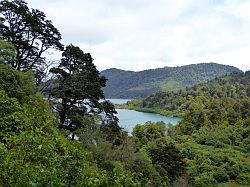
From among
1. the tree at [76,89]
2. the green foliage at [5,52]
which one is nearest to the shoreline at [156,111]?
the tree at [76,89]

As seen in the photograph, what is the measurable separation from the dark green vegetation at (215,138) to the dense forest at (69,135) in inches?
7.9

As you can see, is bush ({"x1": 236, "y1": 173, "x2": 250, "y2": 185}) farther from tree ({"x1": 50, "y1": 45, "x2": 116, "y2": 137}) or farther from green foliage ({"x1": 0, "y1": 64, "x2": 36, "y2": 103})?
green foliage ({"x1": 0, "y1": 64, "x2": 36, "y2": 103})

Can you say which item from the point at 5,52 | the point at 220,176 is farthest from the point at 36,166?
the point at 220,176

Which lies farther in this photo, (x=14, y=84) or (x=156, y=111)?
(x=156, y=111)

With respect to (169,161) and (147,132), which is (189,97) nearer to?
(147,132)

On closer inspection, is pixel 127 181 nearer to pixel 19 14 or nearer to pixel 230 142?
pixel 19 14

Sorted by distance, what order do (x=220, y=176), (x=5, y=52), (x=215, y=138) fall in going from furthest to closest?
(x=215, y=138), (x=220, y=176), (x=5, y=52)

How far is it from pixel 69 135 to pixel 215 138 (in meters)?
44.0

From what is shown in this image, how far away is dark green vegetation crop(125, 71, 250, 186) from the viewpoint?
44.0 meters

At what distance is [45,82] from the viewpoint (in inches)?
922

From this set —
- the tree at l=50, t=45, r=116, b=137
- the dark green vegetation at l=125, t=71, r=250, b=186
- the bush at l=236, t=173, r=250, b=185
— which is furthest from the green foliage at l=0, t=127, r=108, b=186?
the bush at l=236, t=173, r=250, b=185

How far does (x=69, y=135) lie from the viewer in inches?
936

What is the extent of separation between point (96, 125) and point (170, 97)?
346 ft

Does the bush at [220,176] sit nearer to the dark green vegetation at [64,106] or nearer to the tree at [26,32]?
the dark green vegetation at [64,106]
